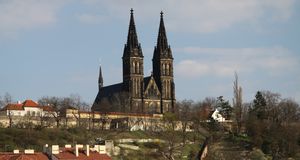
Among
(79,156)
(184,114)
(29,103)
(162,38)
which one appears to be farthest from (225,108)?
(79,156)

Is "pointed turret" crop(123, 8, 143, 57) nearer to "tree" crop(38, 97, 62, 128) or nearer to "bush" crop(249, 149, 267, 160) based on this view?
"tree" crop(38, 97, 62, 128)

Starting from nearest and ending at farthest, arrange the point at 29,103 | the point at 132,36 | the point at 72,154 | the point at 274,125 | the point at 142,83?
the point at 72,154 < the point at 274,125 < the point at 29,103 < the point at 142,83 < the point at 132,36

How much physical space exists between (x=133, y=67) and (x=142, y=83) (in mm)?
3445

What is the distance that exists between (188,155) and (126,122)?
78.3ft

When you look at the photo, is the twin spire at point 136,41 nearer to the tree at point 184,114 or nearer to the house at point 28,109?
the tree at point 184,114

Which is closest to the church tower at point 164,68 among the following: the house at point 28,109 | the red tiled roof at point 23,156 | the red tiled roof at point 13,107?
the house at point 28,109

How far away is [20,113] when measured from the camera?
10650 cm

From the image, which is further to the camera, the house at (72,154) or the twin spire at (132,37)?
the twin spire at (132,37)

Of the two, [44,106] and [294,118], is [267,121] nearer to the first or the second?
Result: [294,118]

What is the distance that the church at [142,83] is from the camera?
12506cm

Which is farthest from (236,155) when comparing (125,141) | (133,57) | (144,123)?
(133,57)

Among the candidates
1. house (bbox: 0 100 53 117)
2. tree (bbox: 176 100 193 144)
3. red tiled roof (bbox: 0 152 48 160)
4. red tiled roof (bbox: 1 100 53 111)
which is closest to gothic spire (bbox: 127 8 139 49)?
tree (bbox: 176 100 193 144)

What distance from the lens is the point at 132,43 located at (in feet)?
418

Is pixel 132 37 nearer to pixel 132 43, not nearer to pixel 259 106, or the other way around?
pixel 132 43
